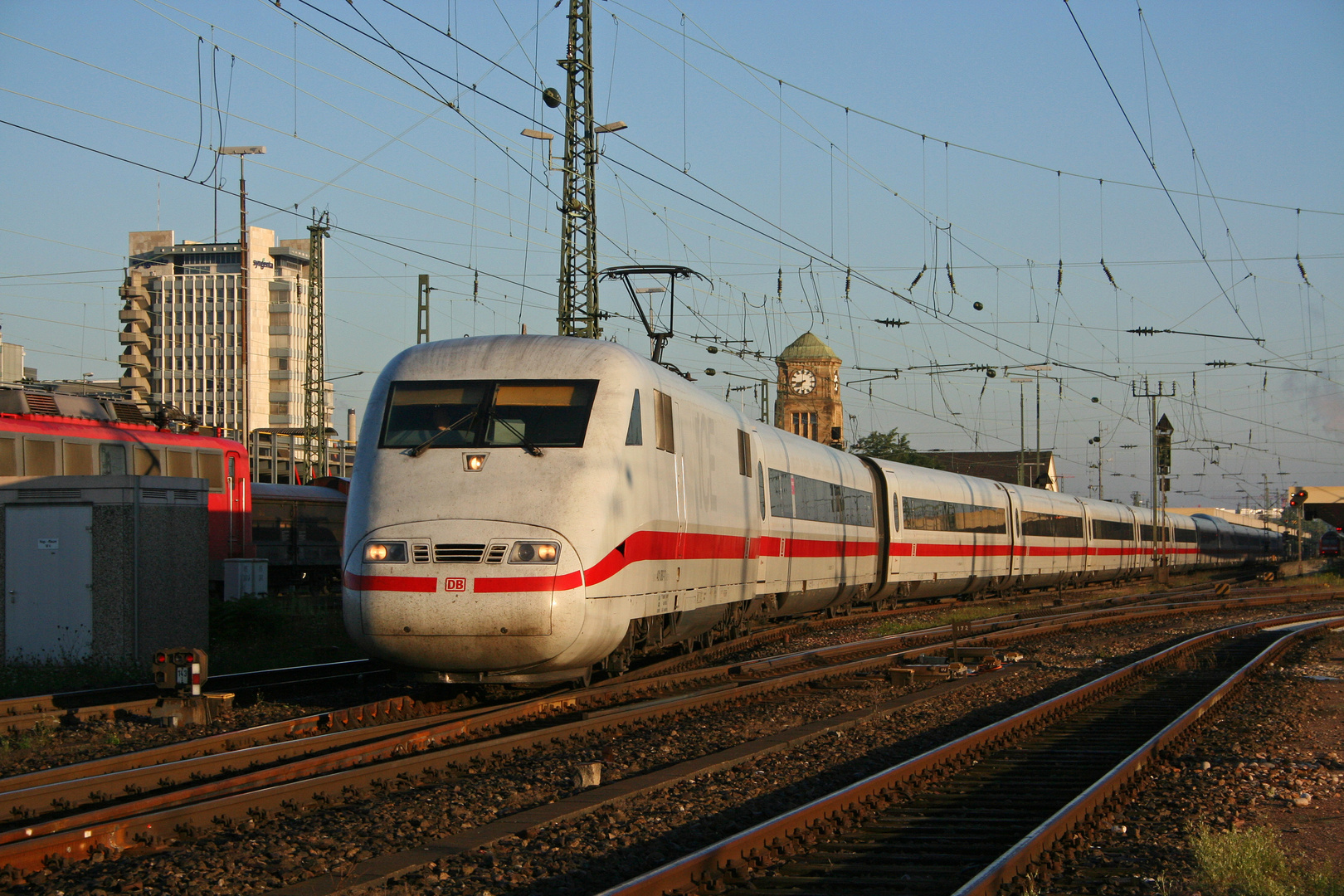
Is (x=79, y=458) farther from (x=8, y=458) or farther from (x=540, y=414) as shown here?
(x=540, y=414)

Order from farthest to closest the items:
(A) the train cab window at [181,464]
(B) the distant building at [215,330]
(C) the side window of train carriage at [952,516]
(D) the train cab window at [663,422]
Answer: (B) the distant building at [215,330], (C) the side window of train carriage at [952,516], (A) the train cab window at [181,464], (D) the train cab window at [663,422]

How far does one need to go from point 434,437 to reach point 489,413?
0.53m

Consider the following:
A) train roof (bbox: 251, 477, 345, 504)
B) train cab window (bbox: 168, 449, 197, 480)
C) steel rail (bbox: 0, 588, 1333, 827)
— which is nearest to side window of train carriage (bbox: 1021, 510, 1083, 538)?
train roof (bbox: 251, 477, 345, 504)

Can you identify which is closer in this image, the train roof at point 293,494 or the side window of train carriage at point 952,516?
the side window of train carriage at point 952,516

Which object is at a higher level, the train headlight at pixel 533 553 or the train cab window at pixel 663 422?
the train cab window at pixel 663 422

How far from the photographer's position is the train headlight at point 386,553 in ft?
34.0

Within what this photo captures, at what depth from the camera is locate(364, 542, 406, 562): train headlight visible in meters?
10.4

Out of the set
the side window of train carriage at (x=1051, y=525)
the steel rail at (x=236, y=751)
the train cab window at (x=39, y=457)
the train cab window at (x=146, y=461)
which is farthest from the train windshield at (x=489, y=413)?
the side window of train carriage at (x=1051, y=525)

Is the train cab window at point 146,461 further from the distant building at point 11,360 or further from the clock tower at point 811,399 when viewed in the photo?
the clock tower at point 811,399

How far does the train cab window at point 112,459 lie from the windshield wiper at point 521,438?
13.2 m

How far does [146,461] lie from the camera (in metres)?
22.8

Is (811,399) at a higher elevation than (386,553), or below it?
higher

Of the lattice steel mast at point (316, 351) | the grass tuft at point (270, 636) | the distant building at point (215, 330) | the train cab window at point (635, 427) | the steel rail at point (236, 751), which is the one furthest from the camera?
the distant building at point (215, 330)

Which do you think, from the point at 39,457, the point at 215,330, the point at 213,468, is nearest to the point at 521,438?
the point at 39,457
